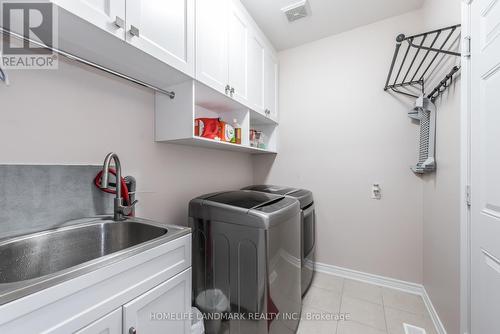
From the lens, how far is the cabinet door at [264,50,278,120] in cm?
228

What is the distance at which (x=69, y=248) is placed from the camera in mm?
991

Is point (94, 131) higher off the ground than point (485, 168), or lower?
higher

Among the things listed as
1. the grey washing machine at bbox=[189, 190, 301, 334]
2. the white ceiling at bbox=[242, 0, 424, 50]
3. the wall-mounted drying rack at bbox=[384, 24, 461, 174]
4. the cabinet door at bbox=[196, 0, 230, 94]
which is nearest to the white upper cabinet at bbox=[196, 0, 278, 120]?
the cabinet door at bbox=[196, 0, 230, 94]

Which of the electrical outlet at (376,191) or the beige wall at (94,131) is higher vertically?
the beige wall at (94,131)

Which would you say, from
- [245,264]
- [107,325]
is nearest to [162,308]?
[107,325]

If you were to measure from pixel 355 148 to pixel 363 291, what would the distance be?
143cm

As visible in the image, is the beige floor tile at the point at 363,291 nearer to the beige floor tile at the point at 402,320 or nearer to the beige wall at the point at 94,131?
the beige floor tile at the point at 402,320

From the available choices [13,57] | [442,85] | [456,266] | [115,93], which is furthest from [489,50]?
[13,57]

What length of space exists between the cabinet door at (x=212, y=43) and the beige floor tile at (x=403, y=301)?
233 cm

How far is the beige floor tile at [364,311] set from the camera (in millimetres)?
1617

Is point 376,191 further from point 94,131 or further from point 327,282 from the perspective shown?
point 94,131

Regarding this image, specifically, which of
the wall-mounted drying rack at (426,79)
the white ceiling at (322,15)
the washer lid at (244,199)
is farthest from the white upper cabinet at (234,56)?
the wall-mounted drying rack at (426,79)

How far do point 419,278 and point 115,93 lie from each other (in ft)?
9.70

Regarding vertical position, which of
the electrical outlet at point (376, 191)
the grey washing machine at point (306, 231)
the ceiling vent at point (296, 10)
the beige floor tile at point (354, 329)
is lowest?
the beige floor tile at point (354, 329)
